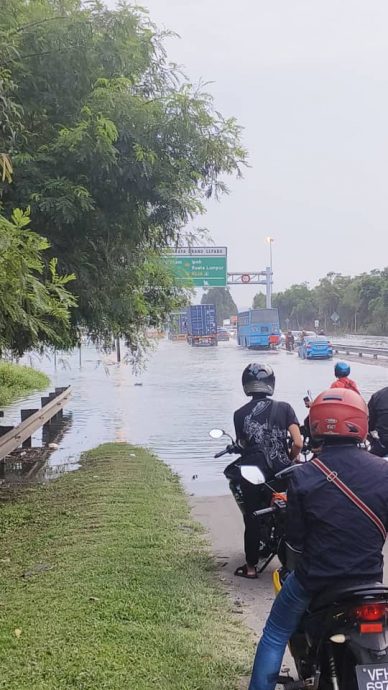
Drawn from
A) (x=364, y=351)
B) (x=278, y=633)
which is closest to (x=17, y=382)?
(x=364, y=351)

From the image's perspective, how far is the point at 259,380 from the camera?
6074mm

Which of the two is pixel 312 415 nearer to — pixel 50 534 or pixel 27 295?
pixel 27 295

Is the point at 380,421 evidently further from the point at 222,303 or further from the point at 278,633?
the point at 222,303

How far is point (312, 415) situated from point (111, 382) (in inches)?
1056

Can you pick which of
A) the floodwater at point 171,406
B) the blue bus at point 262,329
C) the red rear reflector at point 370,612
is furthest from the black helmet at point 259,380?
the blue bus at point 262,329

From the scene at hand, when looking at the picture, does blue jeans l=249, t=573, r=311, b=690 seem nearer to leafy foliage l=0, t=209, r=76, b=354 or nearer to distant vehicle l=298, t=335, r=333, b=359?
leafy foliage l=0, t=209, r=76, b=354

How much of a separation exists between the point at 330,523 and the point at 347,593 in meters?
0.29

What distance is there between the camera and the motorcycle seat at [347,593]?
293cm

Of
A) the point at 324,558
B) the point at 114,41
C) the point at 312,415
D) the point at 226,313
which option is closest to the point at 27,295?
the point at 312,415

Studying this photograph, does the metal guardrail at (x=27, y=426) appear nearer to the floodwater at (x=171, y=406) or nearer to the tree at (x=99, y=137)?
the floodwater at (x=171, y=406)

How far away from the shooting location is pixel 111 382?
98.0 ft

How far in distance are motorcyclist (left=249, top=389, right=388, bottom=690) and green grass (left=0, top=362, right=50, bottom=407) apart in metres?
20.7

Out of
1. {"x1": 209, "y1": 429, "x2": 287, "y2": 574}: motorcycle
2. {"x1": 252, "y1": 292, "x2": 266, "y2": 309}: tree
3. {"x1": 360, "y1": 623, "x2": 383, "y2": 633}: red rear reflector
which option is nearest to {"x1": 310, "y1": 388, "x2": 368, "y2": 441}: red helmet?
{"x1": 360, "y1": 623, "x2": 383, "y2": 633}: red rear reflector

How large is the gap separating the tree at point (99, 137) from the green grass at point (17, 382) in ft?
50.4
